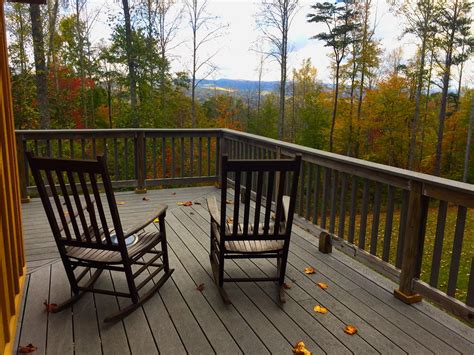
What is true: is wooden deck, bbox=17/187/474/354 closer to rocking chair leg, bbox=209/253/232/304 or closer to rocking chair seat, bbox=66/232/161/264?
rocking chair leg, bbox=209/253/232/304

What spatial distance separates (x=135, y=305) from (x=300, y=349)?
1.12m

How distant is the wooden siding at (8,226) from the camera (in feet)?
6.56

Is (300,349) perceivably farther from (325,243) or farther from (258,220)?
(325,243)

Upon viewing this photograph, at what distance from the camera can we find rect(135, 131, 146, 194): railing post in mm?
5586

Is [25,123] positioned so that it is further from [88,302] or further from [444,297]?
[444,297]

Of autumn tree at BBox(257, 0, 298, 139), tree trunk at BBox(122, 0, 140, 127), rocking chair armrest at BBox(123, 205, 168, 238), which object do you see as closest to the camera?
rocking chair armrest at BBox(123, 205, 168, 238)

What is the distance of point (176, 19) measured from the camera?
1822 centimetres

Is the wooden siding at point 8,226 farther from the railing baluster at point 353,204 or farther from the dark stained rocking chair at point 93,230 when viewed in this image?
the railing baluster at point 353,204

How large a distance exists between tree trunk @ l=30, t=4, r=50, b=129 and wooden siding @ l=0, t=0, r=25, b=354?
8.53 metres

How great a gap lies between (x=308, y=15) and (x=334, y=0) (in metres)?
1.67

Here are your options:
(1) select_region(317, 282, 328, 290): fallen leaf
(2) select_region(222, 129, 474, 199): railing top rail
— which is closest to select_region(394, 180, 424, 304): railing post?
(2) select_region(222, 129, 474, 199): railing top rail

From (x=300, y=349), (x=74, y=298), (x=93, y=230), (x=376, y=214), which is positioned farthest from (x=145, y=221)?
(x=376, y=214)

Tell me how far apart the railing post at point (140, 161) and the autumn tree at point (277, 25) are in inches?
612

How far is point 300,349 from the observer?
2152 mm
